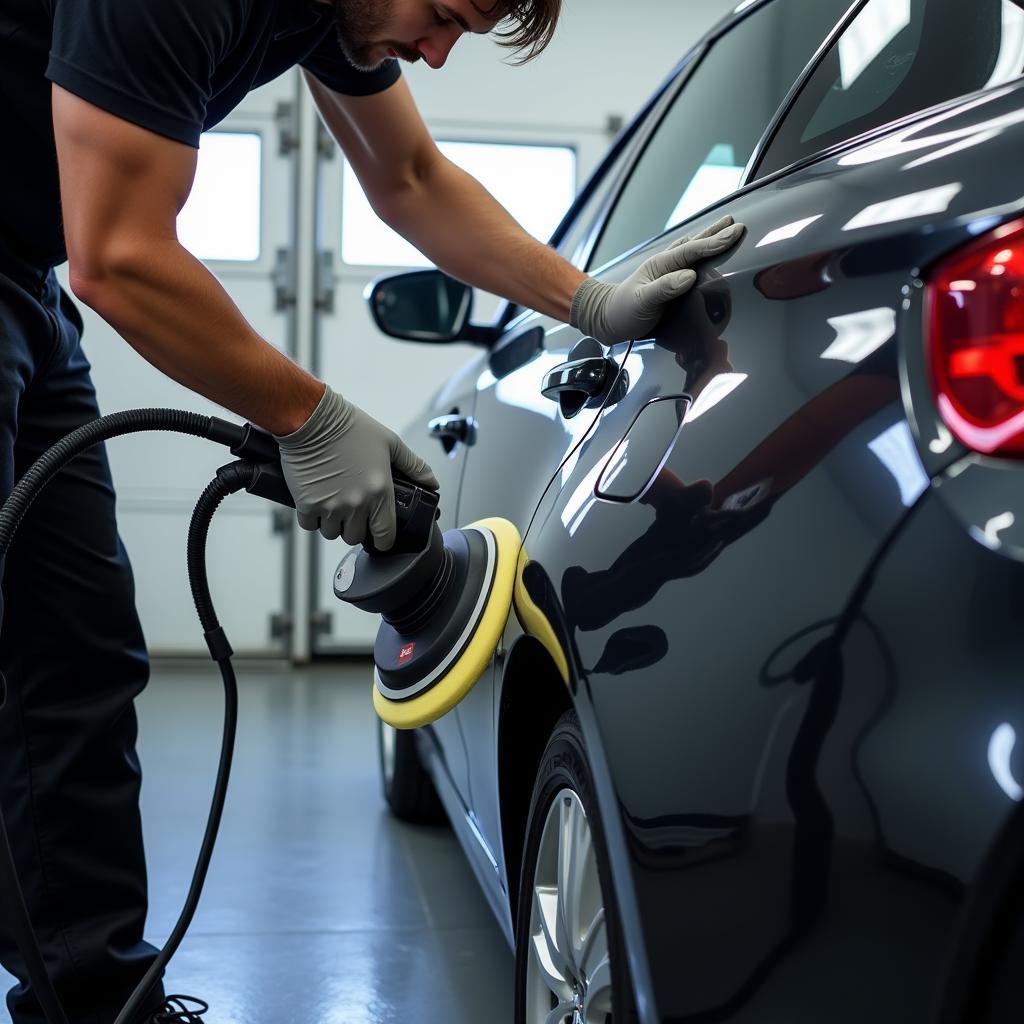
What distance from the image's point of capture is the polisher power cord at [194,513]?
4.20ft

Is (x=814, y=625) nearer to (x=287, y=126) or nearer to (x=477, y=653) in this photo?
(x=477, y=653)

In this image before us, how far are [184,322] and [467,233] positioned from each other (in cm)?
71

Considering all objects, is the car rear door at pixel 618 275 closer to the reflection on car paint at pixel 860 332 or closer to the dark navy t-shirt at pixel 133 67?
the reflection on car paint at pixel 860 332

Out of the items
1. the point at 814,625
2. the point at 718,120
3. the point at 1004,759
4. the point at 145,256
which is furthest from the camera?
the point at 718,120

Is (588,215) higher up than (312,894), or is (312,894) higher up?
(588,215)

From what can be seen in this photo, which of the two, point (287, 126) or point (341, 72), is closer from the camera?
point (341, 72)

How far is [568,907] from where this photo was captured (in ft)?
3.78

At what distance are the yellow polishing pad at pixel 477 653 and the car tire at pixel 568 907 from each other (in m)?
0.13

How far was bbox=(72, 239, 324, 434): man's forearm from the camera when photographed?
1200 millimetres

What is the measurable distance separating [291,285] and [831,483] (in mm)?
4867

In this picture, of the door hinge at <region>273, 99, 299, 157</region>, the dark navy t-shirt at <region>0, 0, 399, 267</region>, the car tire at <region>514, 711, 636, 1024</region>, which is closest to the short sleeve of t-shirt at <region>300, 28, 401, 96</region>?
the dark navy t-shirt at <region>0, 0, 399, 267</region>

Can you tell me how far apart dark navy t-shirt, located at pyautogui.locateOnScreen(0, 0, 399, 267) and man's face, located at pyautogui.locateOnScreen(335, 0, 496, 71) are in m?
0.05

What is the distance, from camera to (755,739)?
0.76m

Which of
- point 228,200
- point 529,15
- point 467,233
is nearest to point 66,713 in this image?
point 467,233
